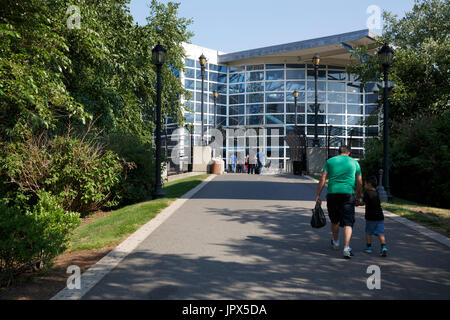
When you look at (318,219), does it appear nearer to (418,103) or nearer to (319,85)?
(418,103)

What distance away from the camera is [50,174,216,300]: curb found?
4461mm

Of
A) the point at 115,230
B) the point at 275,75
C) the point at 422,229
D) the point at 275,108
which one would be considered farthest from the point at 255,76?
the point at 115,230

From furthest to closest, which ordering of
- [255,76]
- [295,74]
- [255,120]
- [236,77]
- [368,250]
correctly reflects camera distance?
[236,77]
[255,76]
[255,120]
[295,74]
[368,250]

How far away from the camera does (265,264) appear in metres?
5.61

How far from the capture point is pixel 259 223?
8641mm

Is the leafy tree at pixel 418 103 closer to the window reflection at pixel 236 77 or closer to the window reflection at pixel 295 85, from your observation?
the window reflection at pixel 295 85

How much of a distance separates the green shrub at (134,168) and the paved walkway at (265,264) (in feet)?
14.5

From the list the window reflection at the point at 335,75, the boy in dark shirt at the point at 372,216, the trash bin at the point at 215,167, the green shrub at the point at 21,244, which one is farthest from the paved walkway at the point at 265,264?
the window reflection at the point at 335,75

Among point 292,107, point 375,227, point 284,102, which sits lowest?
point 375,227

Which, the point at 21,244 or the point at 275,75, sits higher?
the point at 275,75

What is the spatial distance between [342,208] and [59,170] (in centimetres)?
826

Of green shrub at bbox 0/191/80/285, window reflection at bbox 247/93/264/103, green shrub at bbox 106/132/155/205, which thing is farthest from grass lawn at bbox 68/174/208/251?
window reflection at bbox 247/93/264/103
